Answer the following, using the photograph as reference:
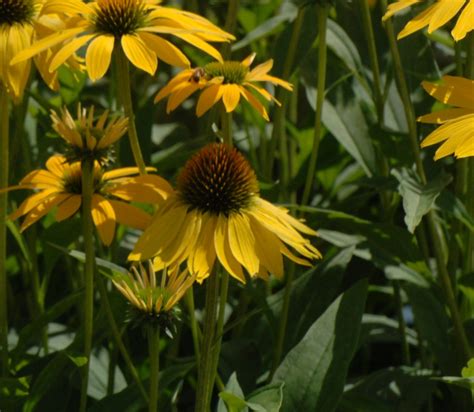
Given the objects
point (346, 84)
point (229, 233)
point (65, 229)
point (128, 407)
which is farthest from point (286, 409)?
point (346, 84)

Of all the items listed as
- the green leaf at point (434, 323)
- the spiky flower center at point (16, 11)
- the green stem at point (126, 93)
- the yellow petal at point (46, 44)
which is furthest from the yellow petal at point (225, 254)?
the green leaf at point (434, 323)

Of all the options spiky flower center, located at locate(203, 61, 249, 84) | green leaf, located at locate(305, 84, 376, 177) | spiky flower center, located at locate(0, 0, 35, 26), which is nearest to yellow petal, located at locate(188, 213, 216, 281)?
spiky flower center, located at locate(203, 61, 249, 84)

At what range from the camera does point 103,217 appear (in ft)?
3.29

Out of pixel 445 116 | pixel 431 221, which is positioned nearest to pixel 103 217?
pixel 445 116

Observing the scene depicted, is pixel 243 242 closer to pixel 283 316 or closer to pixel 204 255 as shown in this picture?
pixel 204 255

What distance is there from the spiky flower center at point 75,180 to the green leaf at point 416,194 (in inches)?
12.9

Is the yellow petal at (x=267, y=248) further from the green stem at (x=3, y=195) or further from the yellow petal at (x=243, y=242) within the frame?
the green stem at (x=3, y=195)

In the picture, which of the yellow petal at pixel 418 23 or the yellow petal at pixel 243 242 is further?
the yellow petal at pixel 418 23

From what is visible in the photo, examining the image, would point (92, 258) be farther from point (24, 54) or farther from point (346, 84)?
point (346, 84)

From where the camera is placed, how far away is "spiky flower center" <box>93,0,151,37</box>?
0.98 meters

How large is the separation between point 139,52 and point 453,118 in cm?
30

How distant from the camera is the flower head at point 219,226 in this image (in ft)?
2.91

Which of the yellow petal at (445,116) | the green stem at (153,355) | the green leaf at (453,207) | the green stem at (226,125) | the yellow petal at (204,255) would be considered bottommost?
Result: the green stem at (153,355)

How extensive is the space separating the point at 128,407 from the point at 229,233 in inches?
12.1
